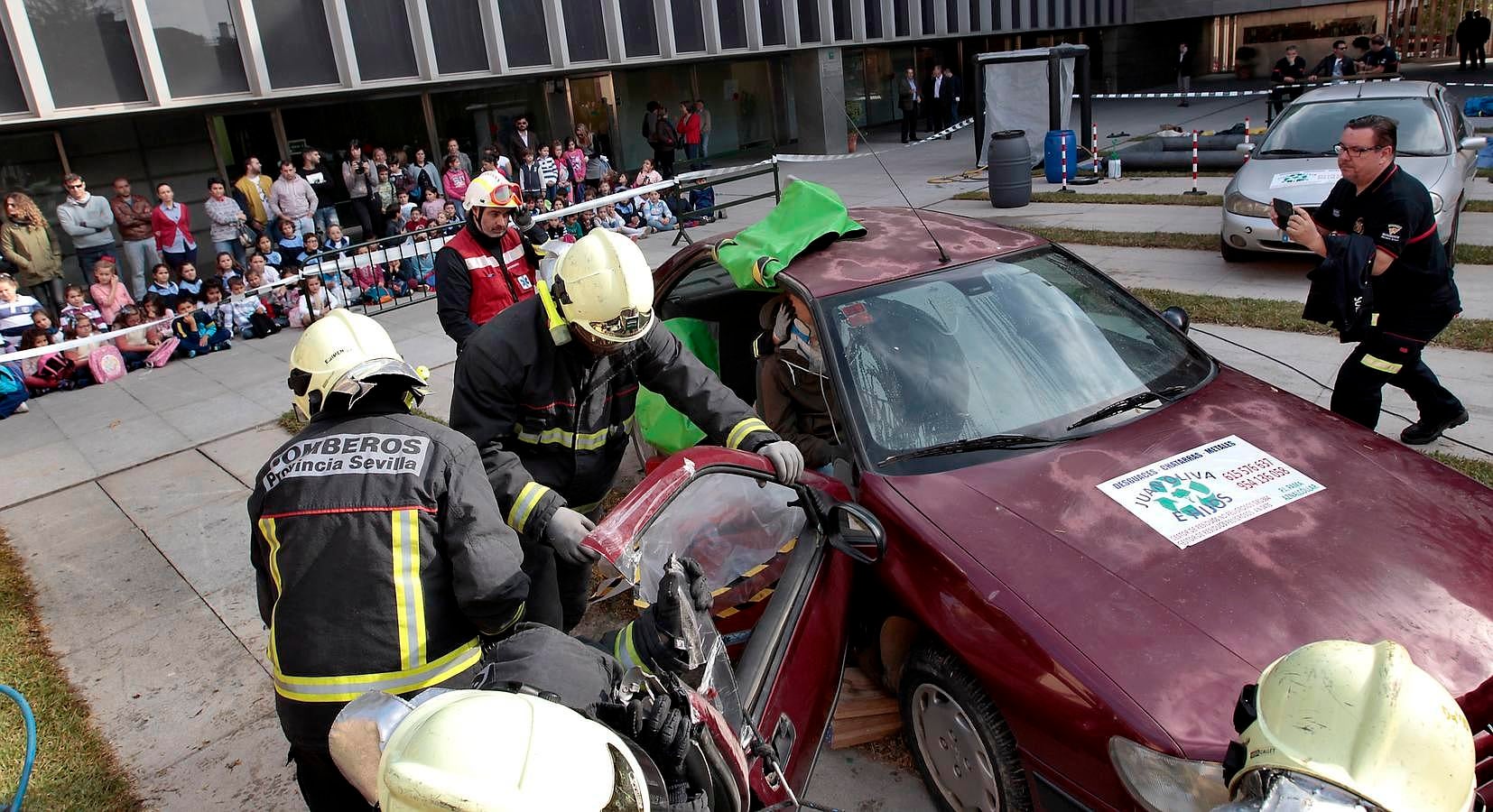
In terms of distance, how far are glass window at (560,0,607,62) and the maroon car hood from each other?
1496 cm

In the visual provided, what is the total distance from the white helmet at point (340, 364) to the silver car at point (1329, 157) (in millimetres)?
7918

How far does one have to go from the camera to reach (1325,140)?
891cm

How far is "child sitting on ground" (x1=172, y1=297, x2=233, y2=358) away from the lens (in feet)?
31.3

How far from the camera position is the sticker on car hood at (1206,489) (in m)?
2.57

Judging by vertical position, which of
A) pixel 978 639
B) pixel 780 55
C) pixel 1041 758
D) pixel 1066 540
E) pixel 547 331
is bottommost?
pixel 1041 758

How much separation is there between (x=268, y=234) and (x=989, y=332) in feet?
35.7

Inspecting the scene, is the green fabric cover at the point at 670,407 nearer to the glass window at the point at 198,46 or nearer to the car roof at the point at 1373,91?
the car roof at the point at 1373,91

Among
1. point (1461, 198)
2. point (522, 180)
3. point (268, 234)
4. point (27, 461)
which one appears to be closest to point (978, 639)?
point (27, 461)

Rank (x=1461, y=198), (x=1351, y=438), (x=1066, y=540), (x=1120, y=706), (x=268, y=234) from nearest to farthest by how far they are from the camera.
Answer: (x=1120, y=706) → (x=1066, y=540) → (x=1351, y=438) → (x=1461, y=198) → (x=268, y=234)

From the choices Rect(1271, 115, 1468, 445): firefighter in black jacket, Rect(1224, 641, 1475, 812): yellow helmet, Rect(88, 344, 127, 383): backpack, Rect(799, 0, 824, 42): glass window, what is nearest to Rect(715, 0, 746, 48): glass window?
Rect(799, 0, 824, 42): glass window

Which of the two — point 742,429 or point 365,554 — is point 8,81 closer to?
point 742,429

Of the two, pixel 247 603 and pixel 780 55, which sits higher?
pixel 780 55

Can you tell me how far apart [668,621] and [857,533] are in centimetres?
85

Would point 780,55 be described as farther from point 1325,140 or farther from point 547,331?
point 547,331
